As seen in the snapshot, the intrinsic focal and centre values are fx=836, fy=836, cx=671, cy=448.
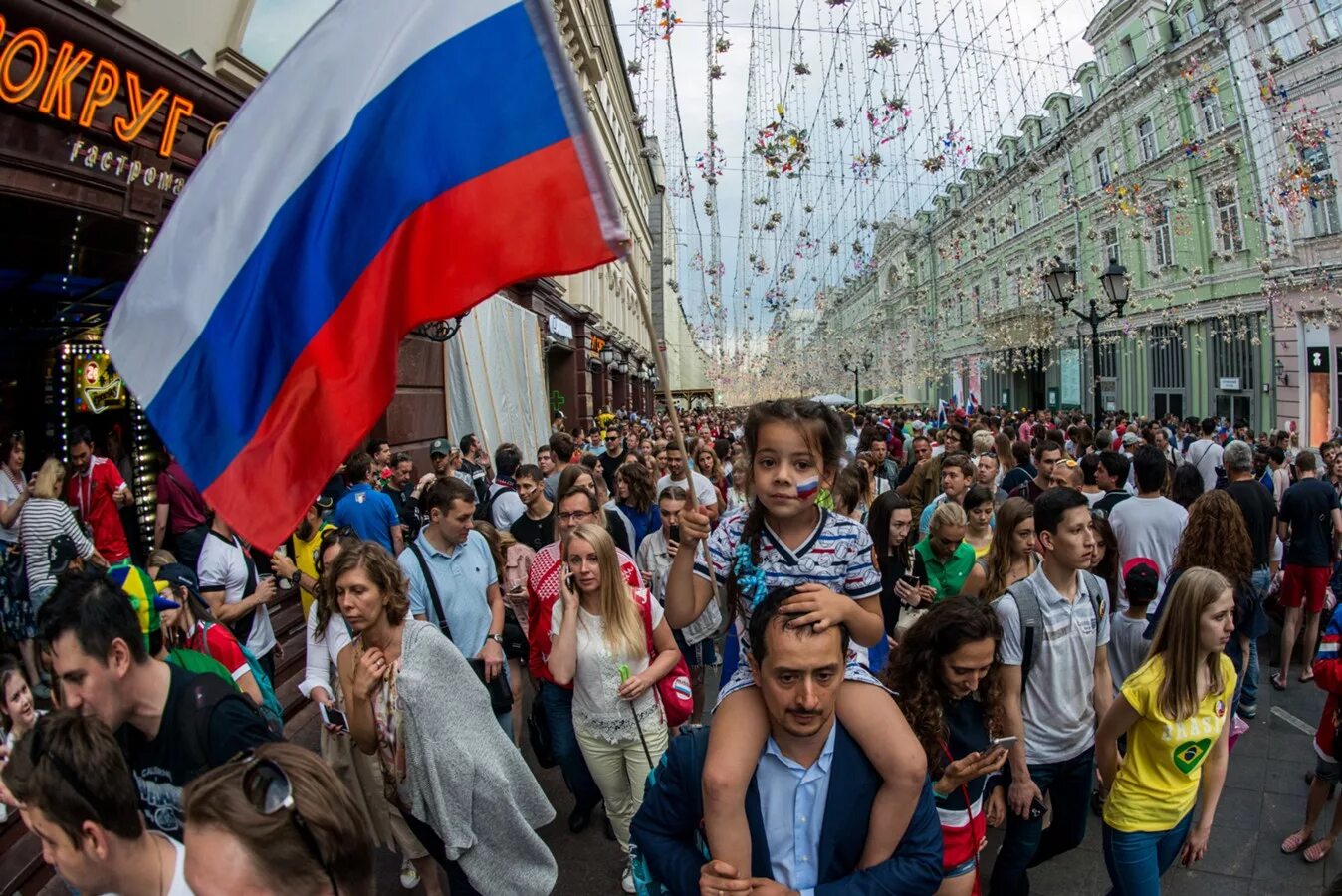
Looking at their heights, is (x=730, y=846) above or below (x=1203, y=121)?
below

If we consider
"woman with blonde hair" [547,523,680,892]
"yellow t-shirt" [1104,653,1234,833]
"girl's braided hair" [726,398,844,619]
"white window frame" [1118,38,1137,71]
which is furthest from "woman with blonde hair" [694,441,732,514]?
"white window frame" [1118,38,1137,71]

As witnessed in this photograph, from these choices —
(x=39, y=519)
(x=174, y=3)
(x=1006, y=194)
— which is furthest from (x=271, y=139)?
(x=1006, y=194)

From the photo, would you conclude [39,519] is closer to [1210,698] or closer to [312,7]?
[312,7]

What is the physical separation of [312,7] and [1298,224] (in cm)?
2448

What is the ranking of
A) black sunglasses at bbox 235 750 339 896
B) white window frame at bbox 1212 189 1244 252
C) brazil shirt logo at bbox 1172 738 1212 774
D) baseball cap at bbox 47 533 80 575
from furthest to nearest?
white window frame at bbox 1212 189 1244 252
baseball cap at bbox 47 533 80 575
brazil shirt logo at bbox 1172 738 1212 774
black sunglasses at bbox 235 750 339 896

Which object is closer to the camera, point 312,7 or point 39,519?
point 39,519

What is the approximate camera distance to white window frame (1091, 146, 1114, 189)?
27688 millimetres

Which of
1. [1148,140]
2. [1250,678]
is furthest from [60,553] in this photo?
[1148,140]

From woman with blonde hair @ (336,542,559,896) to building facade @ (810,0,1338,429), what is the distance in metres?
11.5

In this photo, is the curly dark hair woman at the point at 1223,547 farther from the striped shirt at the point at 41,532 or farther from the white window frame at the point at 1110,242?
the white window frame at the point at 1110,242

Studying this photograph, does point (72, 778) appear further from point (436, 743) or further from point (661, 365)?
point (661, 365)

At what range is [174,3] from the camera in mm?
7746

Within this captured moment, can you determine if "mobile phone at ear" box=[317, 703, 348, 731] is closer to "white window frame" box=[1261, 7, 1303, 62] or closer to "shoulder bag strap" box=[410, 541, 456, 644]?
"shoulder bag strap" box=[410, 541, 456, 644]

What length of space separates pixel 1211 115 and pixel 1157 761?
26.9m
